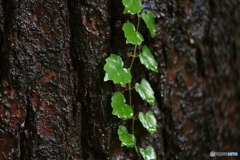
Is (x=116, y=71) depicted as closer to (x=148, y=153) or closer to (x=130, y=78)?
(x=130, y=78)

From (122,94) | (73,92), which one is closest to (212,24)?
(122,94)

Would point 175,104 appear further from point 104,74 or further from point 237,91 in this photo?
point 237,91

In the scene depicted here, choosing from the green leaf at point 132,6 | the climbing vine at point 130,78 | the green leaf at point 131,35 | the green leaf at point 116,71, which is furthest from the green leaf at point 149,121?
the green leaf at point 132,6

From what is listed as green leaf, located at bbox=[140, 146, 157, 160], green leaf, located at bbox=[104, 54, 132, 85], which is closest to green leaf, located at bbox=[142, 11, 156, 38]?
green leaf, located at bbox=[104, 54, 132, 85]

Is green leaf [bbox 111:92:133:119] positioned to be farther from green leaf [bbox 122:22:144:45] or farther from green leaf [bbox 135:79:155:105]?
green leaf [bbox 122:22:144:45]

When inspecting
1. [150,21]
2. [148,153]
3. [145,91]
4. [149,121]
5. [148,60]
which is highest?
[150,21]

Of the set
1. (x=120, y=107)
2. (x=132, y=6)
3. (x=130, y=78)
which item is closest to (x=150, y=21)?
(x=132, y=6)
